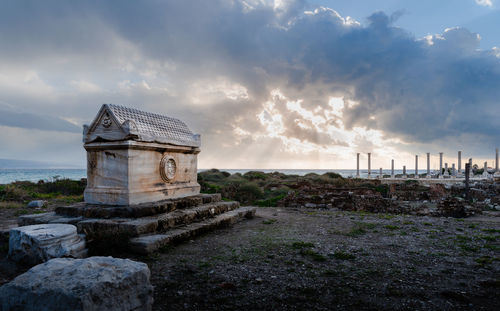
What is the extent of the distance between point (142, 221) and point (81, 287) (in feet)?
9.77

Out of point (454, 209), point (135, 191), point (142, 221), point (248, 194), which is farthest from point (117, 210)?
point (454, 209)

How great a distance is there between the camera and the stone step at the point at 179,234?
3.96 m

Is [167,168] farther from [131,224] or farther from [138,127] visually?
[131,224]

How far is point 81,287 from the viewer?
71.2 inches

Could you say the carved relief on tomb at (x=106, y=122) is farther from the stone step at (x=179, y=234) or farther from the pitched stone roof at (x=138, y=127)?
the stone step at (x=179, y=234)

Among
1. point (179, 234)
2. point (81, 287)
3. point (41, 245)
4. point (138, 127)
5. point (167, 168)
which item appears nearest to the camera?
point (81, 287)

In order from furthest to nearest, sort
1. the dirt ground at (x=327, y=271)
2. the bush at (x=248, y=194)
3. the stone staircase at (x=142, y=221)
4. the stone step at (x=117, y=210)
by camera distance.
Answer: the bush at (x=248, y=194) → the stone step at (x=117, y=210) → the stone staircase at (x=142, y=221) → the dirt ground at (x=327, y=271)

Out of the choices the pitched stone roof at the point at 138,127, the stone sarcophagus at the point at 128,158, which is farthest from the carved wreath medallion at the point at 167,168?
the pitched stone roof at the point at 138,127

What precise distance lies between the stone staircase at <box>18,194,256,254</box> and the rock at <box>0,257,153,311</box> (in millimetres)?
1855

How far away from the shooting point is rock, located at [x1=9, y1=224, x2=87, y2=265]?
3385 mm

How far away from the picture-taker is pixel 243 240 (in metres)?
4.84

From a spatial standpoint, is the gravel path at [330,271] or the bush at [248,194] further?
the bush at [248,194]

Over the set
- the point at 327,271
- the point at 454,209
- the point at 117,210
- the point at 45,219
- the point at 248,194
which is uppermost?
the point at 117,210

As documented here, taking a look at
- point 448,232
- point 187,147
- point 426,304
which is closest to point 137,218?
point 187,147
